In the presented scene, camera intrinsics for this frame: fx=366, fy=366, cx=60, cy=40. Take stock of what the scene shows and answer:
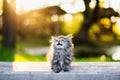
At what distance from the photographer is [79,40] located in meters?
6.82

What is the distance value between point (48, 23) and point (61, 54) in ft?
3.48

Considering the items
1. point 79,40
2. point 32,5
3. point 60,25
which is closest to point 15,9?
point 32,5

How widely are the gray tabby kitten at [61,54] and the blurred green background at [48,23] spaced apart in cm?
87

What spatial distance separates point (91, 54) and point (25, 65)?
1295 mm

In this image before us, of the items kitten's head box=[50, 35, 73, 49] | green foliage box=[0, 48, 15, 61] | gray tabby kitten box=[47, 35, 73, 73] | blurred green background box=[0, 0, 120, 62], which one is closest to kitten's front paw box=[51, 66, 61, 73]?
gray tabby kitten box=[47, 35, 73, 73]

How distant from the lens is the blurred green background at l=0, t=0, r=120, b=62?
6.76m

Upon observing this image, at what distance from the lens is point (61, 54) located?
591cm

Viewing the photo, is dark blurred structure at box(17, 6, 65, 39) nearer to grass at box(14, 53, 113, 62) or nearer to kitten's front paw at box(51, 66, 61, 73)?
grass at box(14, 53, 113, 62)

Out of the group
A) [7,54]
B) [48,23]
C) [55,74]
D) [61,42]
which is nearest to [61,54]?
[61,42]

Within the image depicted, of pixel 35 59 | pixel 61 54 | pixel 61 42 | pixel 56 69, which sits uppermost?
pixel 61 42

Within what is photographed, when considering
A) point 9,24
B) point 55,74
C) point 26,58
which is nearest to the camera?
point 55,74

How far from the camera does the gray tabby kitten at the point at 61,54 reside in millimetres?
5844

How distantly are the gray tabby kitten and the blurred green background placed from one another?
0.87 m

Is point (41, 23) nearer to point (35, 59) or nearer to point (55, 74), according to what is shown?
point (35, 59)
